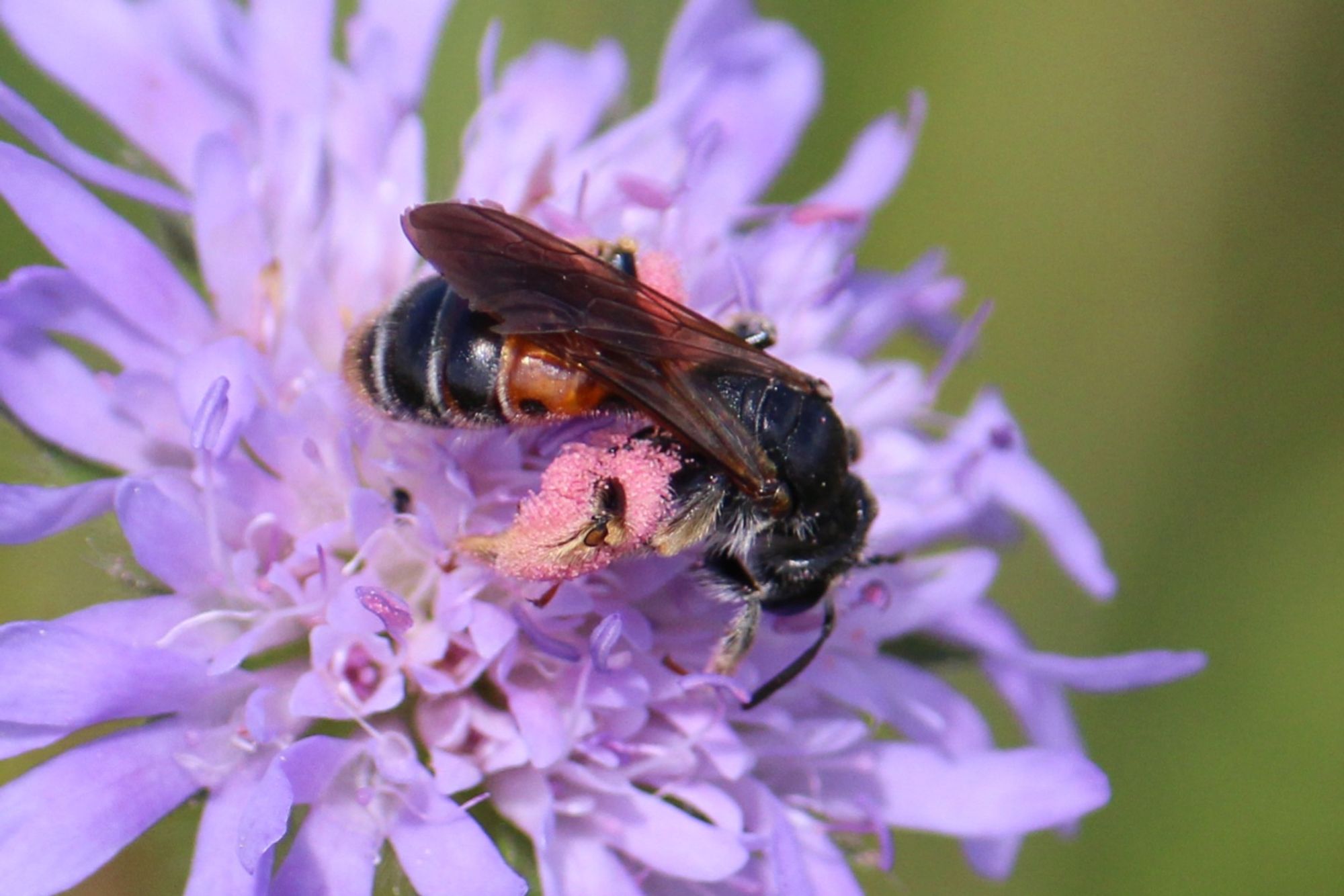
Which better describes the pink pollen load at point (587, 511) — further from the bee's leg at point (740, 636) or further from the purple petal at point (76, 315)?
the purple petal at point (76, 315)

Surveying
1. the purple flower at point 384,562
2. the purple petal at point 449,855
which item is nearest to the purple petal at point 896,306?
the purple flower at point 384,562

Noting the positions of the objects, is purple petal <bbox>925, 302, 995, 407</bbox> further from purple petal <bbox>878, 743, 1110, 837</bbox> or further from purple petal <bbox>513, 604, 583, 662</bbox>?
purple petal <bbox>513, 604, 583, 662</bbox>

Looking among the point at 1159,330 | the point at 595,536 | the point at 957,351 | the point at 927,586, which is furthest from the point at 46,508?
the point at 1159,330

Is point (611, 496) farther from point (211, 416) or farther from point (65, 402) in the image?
point (65, 402)

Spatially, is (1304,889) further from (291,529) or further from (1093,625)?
(291,529)

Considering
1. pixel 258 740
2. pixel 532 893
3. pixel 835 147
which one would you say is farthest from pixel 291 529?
pixel 835 147

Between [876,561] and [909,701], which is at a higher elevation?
[876,561]
